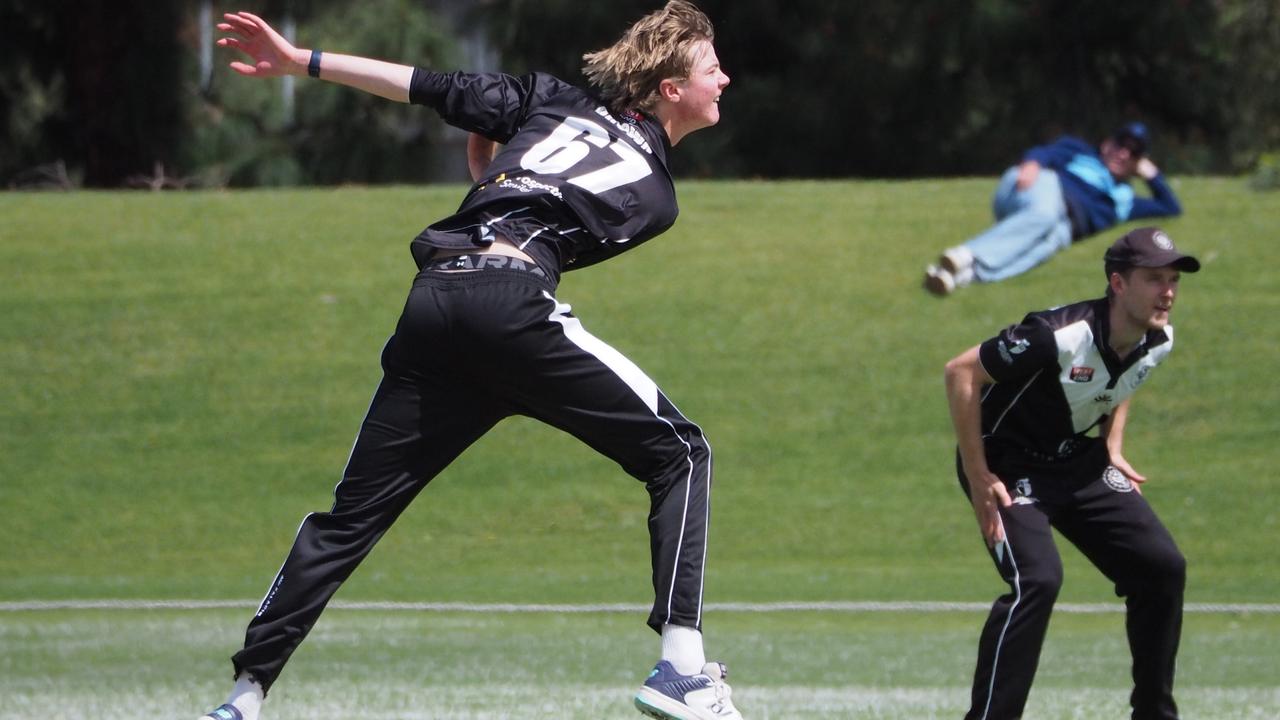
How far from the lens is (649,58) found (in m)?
4.63

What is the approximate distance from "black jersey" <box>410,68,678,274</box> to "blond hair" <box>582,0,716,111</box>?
0.05m

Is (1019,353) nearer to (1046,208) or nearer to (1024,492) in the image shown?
(1024,492)

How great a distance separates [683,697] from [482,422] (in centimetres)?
93

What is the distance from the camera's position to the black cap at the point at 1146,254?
16.2 ft

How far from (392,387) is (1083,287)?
31.0ft

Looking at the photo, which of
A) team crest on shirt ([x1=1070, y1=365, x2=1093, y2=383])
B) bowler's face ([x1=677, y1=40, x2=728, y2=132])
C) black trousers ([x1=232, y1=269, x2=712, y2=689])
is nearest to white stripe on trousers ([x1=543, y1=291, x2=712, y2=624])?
black trousers ([x1=232, y1=269, x2=712, y2=689])

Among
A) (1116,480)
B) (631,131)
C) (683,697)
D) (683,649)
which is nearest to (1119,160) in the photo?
(1116,480)

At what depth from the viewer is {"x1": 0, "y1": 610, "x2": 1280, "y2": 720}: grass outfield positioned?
231 inches

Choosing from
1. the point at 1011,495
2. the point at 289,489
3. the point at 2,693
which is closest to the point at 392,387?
the point at 1011,495

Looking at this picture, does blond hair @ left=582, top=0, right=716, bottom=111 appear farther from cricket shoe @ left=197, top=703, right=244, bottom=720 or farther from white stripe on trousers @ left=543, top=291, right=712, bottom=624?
cricket shoe @ left=197, top=703, right=244, bottom=720

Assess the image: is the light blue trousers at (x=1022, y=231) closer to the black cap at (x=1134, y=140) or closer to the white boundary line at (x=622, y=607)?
the black cap at (x=1134, y=140)

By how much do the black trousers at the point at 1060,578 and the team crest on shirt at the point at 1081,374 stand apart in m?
0.31

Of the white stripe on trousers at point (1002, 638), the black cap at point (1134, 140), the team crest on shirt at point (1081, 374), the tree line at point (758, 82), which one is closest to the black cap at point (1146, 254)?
the team crest on shirt at point (1081, 374)

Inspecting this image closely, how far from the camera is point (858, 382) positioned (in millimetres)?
12562
